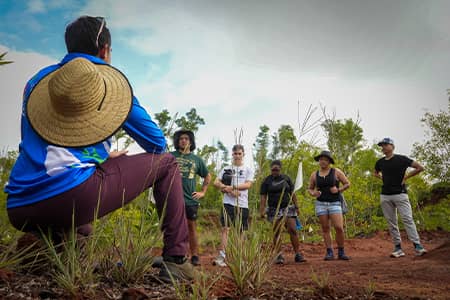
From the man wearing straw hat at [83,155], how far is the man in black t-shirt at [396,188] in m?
5.92

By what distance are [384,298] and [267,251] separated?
73 centimetres

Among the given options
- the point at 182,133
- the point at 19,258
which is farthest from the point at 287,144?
the point at 182,133

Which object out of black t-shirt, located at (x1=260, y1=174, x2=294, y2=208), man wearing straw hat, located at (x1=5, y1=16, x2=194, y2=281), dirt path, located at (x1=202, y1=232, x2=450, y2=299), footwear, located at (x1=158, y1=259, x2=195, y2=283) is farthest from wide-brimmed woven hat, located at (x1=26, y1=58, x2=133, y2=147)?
black t-shirt, located at (x1=260, y1=174, x2=294, y2=208)

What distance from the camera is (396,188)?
715 cm

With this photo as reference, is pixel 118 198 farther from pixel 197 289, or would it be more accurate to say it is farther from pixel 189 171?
pixel 189 171

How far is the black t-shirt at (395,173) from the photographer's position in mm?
7109

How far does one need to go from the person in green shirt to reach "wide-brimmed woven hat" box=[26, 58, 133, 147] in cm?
371

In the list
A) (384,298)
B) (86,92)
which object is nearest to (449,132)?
(384,298)

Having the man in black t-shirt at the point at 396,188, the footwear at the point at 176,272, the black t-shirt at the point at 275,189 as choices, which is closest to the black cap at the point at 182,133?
the black t-shirt at the point at 275,189

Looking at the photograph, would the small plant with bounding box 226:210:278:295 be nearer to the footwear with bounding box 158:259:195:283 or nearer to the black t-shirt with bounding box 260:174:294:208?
the footwear with bounding box 158:259:195:283

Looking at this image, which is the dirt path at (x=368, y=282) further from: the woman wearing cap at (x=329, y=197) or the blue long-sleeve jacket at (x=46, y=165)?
the woman wearing cap at (x=329, y=197)

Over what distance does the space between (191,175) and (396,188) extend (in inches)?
158

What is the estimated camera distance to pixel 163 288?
7.30 ft

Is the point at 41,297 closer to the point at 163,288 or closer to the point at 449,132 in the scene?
the point at 163,288
